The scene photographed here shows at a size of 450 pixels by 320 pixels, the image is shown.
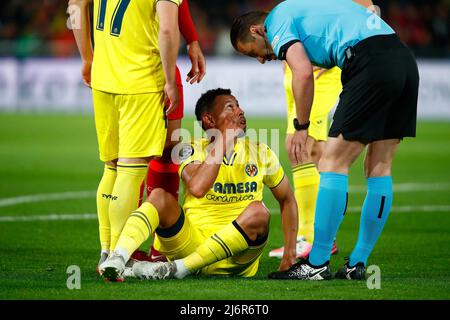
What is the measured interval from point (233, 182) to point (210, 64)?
16283mm

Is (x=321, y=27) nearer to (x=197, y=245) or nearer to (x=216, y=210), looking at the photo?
(x=216, y=210)

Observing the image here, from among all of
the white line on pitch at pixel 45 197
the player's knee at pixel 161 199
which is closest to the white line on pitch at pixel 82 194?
the white line on pitch at pixel 45 197

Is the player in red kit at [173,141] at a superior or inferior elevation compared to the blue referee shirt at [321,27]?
inferior

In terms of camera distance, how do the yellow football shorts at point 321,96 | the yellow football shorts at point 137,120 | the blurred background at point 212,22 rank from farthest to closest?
the blurred background at point 212,22
the yellow football shorts at point 321,96
the yellow football shorts at point 137,120

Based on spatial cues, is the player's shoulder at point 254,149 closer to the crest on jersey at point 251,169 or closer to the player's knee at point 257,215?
the crest on jersey at point 251,169

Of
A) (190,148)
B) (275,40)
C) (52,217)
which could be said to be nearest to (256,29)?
(275,40)

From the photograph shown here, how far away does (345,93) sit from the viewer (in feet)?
19.8

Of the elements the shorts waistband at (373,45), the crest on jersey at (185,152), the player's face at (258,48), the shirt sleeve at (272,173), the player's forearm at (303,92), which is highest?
the shorts waistband at (373,45)

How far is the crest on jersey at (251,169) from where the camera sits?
650 cm

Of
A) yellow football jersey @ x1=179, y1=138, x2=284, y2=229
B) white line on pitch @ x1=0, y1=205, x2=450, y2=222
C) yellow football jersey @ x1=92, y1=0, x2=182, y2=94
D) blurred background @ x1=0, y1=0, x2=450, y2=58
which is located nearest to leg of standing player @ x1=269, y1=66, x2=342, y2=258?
yellow football jersey @ x1=179, y1=138, x2=284, y2=229

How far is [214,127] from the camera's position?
21.5 ft

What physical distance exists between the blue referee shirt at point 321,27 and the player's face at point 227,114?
58cm

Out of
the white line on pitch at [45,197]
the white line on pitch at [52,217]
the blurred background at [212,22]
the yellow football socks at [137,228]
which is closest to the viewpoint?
the yellow football socks at [137,228]
